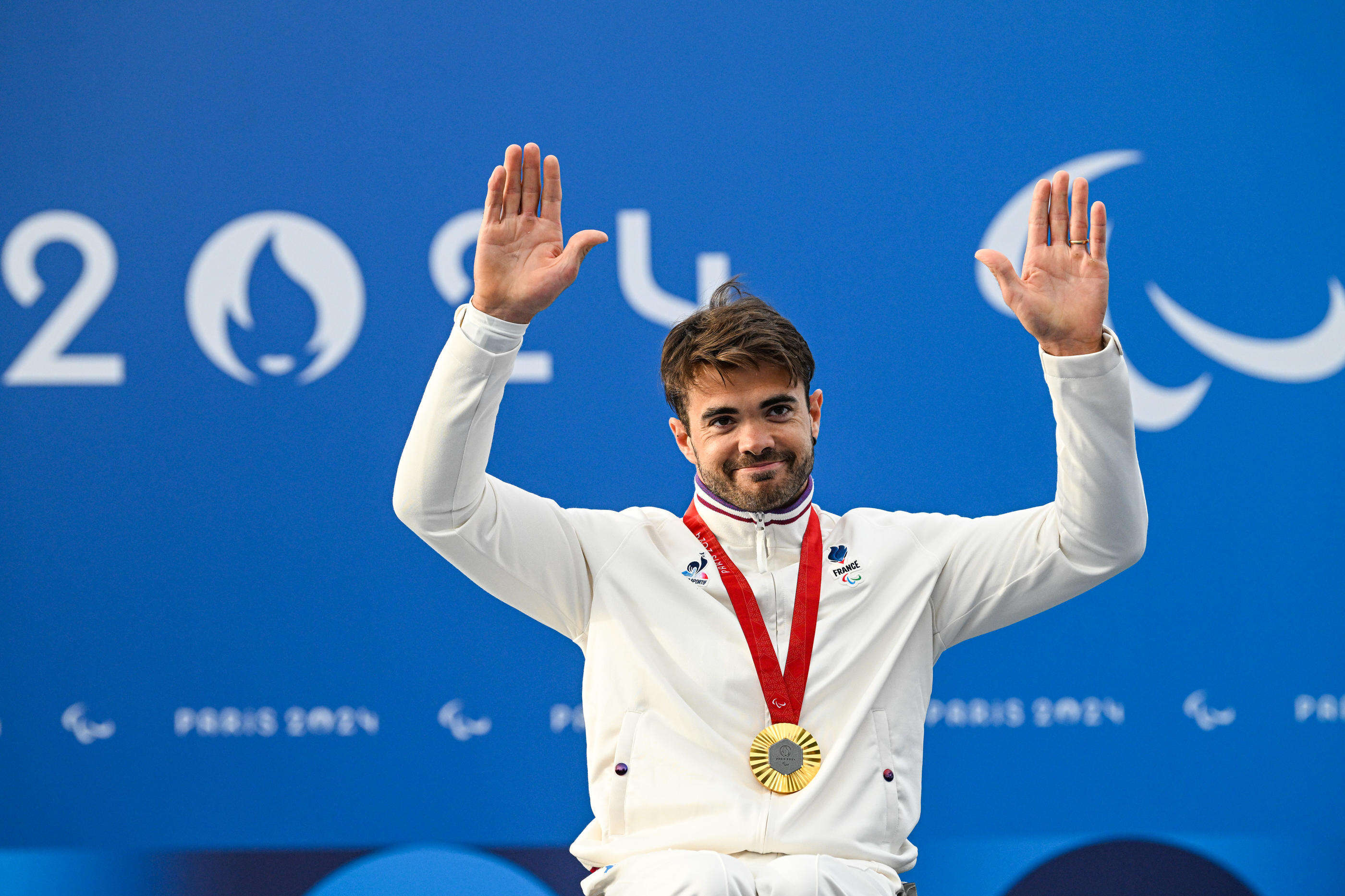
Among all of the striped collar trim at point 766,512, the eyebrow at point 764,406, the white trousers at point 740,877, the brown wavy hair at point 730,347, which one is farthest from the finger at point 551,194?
the white trousers at point 740,877

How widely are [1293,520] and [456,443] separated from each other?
2363mm

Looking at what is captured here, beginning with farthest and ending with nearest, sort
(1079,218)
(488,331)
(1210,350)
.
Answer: (1210,350) → (1079,218) → (488,331)

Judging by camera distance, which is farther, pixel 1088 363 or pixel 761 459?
pixel 761 459

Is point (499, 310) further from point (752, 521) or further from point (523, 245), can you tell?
point (752, 521)

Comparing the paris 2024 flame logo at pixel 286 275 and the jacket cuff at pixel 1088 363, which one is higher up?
the paris 2024 flame logo at pixel 286 275

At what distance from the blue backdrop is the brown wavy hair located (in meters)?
1.05

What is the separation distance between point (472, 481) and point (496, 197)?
0.47m

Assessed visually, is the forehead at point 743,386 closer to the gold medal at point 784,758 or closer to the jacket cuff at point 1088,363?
the jacket cuff at point 1088,363

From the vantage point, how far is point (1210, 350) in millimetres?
3137

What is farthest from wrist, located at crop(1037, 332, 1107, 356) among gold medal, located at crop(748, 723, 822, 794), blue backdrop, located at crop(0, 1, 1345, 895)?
blue backdrop, located at crop(0, 1, 1345, 895)

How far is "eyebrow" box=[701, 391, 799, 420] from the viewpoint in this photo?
1.98m

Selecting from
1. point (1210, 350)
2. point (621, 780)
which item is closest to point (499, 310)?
point (621, 780)

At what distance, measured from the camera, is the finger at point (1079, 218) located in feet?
6.30

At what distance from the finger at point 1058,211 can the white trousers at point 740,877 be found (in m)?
1.07
